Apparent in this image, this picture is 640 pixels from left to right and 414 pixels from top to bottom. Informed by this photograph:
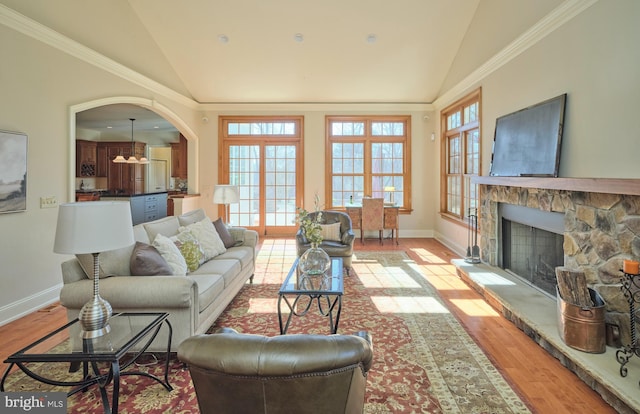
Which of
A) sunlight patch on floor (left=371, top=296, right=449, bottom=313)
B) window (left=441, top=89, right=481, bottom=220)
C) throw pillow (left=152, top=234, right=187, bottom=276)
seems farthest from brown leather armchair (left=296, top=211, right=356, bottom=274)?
window (left=441, top=89, right=481, bottom=220)

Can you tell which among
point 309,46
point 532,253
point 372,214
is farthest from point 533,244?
point 309,46

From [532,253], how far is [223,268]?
3.54 m

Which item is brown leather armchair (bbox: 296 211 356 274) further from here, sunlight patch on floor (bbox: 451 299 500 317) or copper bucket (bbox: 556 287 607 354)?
copper bucket (bbox: 556 287 607 354)

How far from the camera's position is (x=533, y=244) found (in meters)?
4.03

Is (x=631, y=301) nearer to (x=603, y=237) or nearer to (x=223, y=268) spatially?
(x=603, y=237)

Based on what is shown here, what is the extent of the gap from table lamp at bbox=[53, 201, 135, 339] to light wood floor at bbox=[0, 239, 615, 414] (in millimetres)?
1252

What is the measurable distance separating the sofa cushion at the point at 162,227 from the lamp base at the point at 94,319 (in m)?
1.33

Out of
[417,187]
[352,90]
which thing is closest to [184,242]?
[352,90]

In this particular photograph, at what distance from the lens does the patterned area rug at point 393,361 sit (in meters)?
2.13

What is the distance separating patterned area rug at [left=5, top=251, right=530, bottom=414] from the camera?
7.00 ft

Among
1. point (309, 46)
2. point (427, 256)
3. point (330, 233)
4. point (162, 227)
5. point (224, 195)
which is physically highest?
point (309, 46)

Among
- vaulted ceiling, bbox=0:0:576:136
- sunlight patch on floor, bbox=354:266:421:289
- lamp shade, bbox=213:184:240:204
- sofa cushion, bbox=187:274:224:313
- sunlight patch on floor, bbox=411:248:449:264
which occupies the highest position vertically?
vaulted ceiling, bbox=0:0:576:136

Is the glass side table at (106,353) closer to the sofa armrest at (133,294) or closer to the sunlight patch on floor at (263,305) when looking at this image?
the sofa armrest at (133,294)

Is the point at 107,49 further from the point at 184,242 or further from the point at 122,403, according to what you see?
the point at 122,403
